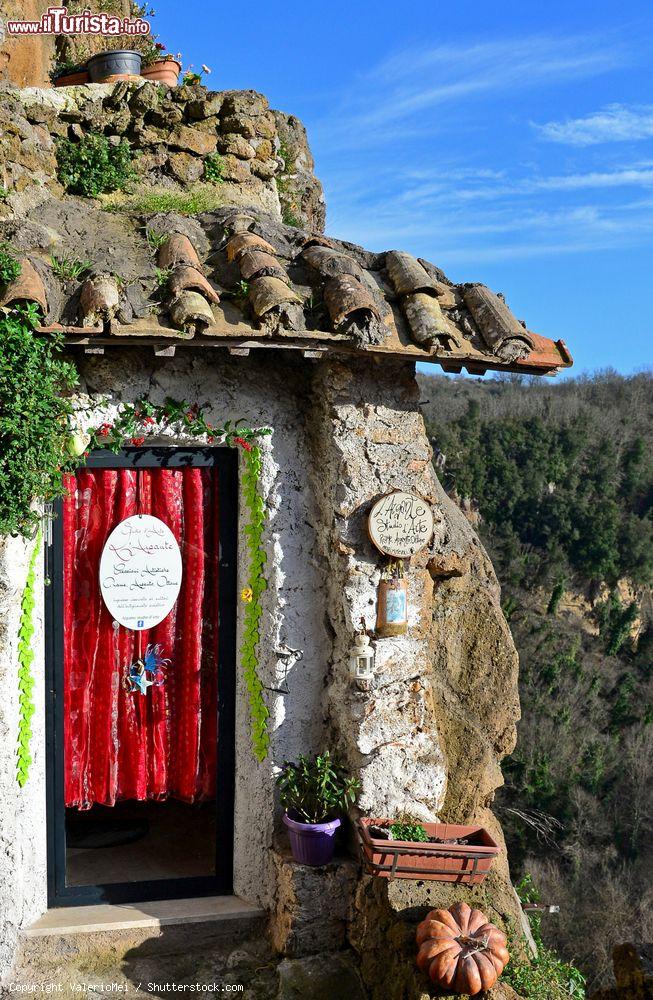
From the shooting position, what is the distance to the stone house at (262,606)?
4172mm

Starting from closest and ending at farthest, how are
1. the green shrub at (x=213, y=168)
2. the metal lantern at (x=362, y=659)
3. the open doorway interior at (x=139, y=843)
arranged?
the metal lantern at (x=362, y=659), the open doorway interior at (x=139, y=843), the green shrub at (x=213, y=168)

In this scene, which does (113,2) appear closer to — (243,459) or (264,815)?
(243,459)

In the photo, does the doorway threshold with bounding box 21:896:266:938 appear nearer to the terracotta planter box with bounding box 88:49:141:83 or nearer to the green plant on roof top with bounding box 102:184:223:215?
the green plant on roof top with bounding box 102:184:223:215

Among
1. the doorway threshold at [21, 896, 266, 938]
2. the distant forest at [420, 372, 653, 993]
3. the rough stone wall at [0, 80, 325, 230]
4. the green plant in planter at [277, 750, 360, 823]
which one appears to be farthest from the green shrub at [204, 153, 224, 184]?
the distant forest at [420, 372, 653, 993]

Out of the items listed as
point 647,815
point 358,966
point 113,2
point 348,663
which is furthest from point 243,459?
point 647,815

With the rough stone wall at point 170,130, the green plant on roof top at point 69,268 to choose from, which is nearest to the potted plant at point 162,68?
the rough stone wall at point 170,130

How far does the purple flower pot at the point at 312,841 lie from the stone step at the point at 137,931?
1.76ft

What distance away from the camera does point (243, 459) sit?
15.1 ft

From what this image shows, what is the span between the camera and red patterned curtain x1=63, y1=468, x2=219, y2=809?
4.55 meters

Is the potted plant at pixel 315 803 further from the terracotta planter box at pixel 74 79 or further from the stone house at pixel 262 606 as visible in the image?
the terracotta planter box at pixel 74 79

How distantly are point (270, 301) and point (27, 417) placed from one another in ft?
3.83

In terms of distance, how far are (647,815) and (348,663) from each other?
23.2m

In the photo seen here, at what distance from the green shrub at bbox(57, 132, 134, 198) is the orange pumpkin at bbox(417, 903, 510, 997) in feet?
15.0

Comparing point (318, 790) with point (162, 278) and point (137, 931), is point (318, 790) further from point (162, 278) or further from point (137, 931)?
point (162, 278)
